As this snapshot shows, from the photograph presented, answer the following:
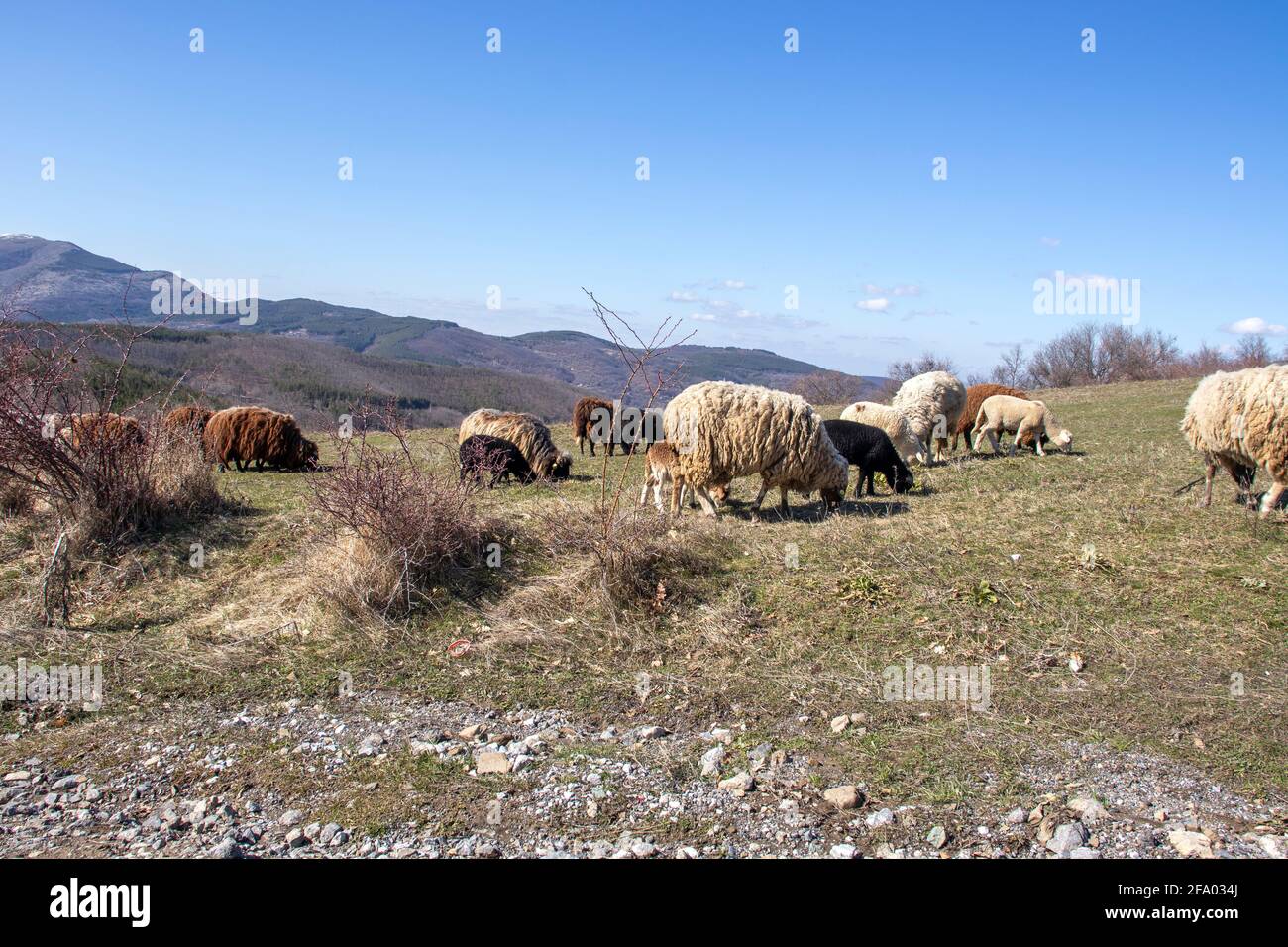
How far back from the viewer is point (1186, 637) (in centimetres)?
601

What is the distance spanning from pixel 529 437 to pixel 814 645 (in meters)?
9.08

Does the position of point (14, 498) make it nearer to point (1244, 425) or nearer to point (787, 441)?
point (787, 441)

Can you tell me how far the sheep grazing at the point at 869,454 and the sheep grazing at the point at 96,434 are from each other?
879 cm

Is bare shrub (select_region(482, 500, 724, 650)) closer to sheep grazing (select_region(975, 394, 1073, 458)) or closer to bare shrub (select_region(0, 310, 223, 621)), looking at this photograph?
bare shrub (select_region(0, 310, 223, 621))

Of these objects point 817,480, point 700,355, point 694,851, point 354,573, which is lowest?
point 694,851

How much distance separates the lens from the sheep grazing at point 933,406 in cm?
1465

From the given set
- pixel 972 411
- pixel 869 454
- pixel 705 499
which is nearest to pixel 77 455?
pixel 705 499

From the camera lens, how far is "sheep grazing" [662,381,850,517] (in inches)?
370

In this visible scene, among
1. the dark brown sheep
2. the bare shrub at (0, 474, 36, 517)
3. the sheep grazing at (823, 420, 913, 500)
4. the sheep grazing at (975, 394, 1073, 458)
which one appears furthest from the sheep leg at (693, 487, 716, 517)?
the dark brown sheep

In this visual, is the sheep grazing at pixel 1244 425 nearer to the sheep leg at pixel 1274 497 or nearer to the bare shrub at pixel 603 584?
the sheep leg at pixel 1274 497

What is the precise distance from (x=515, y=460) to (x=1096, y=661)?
9.85 metres

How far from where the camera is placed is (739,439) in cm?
940

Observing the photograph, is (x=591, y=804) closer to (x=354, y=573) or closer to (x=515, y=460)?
(x=354, y=573)

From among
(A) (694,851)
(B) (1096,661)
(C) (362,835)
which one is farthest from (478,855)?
(B) (1096,661)
